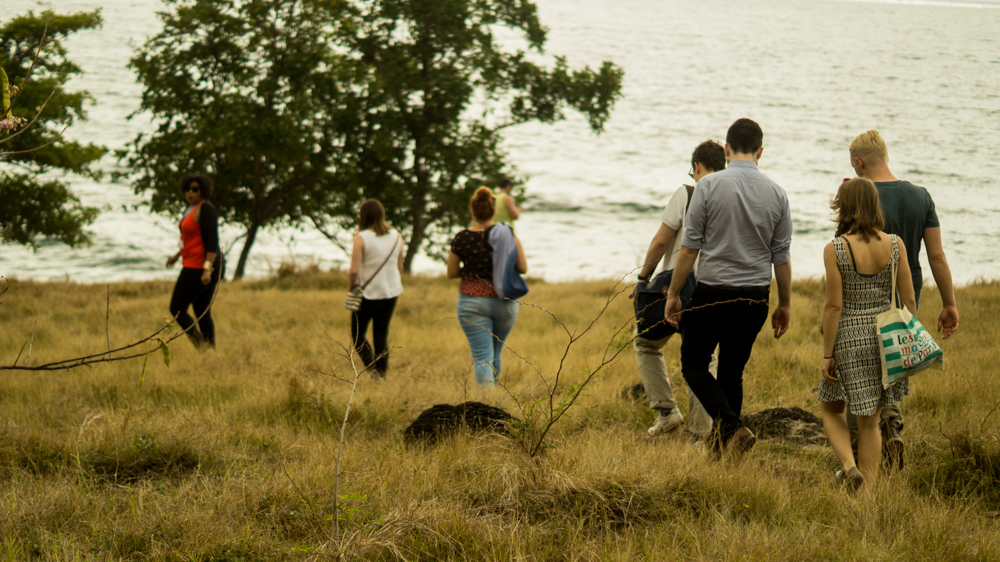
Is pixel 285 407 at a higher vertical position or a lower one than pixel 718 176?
lower

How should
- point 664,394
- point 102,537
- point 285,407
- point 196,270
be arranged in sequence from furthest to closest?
point 196,270
point 285,407
point 664,394
point 102,537

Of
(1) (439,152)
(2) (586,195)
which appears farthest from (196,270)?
(2) (586,195)

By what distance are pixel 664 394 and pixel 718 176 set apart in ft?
5.22

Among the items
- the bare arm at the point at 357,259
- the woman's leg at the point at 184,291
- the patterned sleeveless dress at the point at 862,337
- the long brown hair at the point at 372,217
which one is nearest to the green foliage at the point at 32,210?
the woman's leg at the point at 184,291

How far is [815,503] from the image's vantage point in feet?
10.6

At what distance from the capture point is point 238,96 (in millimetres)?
15523

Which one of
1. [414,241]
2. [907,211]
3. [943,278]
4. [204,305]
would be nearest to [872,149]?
[907,211]

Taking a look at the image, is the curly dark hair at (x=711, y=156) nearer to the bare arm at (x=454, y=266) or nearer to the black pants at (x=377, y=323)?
the bare arm at (x=454, y=266)

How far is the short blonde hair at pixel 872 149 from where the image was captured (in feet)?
12.7

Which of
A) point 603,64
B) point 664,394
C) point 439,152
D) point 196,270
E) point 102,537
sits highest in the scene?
point 603,64

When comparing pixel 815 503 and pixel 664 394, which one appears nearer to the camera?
pixel 815 503

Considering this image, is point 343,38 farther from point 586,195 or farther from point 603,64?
point 586,195

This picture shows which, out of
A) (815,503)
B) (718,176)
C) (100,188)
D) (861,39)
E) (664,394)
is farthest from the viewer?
(100,188)

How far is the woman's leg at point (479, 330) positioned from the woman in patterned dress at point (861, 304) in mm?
2769
